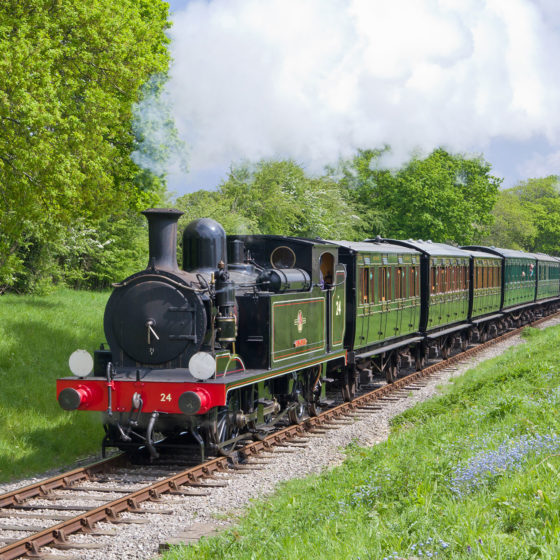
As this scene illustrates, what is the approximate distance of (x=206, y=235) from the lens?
9.02m

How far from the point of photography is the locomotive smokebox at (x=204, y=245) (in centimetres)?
900

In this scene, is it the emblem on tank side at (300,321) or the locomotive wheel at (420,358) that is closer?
the emblem on tank side at (300,321)

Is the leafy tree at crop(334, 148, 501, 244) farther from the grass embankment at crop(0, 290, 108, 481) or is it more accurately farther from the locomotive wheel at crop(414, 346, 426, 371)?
the grass embankment at crop(0, 290, 108, 481)

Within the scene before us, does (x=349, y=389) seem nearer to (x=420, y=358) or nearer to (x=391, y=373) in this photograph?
(x=391, y=373)

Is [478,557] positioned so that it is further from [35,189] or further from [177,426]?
[35,189]

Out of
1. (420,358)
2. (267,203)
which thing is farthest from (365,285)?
(267,203)

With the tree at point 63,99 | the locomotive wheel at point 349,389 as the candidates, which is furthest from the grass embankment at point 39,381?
the locomotive wheel at point 349,389

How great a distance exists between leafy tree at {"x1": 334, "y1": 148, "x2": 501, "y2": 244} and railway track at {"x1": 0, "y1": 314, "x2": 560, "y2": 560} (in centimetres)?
3001

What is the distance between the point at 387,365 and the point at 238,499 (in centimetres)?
841

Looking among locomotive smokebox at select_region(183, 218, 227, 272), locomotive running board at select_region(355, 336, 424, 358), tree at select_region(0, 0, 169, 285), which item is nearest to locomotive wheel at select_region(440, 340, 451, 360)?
locomotive running board at select_region(355, 336, 424, 358)

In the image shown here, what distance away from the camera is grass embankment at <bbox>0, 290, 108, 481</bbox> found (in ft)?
30.1

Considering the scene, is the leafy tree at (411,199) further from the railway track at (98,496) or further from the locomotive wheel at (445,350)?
the railway track at (98,496)

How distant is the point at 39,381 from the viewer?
39.7ft

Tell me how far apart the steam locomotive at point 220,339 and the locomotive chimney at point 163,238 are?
0.01 metres
